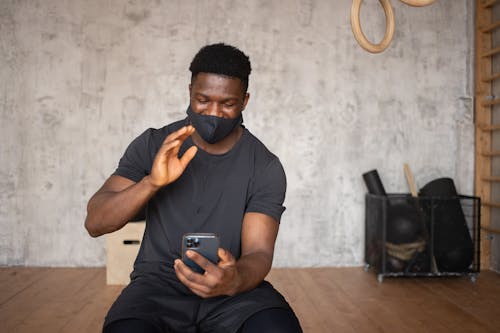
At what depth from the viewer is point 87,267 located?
4133mm

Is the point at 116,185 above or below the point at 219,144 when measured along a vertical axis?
below

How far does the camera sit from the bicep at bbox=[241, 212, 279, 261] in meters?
1.54

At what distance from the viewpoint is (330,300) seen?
327cm

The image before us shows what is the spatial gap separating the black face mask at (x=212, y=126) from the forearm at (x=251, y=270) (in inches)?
15.5

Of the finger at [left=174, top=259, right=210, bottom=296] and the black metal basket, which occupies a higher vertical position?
the finger at [left=174, top=259, right=210, bottom=296]

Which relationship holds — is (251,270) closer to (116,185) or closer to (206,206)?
(206,206)

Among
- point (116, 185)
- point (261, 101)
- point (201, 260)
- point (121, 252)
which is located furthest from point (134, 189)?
point (261, 101)

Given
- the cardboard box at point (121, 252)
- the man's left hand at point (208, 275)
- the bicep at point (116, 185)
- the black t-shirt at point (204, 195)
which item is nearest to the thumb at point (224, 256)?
the man's left hand at point (208, 275)

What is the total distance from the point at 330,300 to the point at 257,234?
1917 mm

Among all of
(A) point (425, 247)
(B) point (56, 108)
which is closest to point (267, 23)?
(B) point (56, 108)

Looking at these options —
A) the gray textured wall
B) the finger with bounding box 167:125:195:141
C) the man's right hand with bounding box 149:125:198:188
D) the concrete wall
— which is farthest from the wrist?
the concrete wall

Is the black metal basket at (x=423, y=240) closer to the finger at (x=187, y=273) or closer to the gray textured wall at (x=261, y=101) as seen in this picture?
the gray textured wall at (x=261, y=101)

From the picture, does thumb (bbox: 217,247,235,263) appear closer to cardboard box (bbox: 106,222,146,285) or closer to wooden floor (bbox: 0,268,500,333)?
wooden floor (bbox: 0,268,500,333)

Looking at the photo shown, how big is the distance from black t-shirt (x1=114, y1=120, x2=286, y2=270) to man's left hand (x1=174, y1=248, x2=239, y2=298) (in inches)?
11.2
